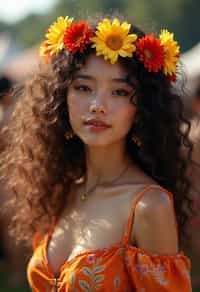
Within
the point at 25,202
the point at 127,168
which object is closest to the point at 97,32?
the point at 127,168

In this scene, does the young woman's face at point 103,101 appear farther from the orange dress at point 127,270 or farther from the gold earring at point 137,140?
the orange dress at point 127,270

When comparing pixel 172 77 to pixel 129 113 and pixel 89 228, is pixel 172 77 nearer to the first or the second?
pixel 129 113

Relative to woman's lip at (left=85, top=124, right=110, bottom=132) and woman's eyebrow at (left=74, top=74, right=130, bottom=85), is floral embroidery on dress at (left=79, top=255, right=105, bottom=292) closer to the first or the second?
woman's lip at (left=85, top=124, right=110, bottom=132)

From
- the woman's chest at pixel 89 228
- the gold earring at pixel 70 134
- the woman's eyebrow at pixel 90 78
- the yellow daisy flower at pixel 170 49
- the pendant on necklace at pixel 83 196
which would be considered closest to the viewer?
the woman's chest at pixel 89 228

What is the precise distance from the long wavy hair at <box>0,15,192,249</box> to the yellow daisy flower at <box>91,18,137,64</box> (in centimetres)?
5

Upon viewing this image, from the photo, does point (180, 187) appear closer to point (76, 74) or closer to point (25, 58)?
point (76, 74)

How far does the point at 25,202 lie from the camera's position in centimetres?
383

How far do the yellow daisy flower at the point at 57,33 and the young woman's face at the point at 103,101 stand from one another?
17 centimetres

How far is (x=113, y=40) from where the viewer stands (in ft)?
10.8

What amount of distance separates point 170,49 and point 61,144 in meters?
0.65

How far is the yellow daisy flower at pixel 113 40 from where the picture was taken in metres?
3.28

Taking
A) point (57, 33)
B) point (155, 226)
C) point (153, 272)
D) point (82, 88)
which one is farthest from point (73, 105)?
point (153, 272)

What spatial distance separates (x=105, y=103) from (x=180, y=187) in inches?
18.9

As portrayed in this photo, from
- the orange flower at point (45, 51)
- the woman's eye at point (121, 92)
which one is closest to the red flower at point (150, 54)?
the woman's eye at point (121, 92)
